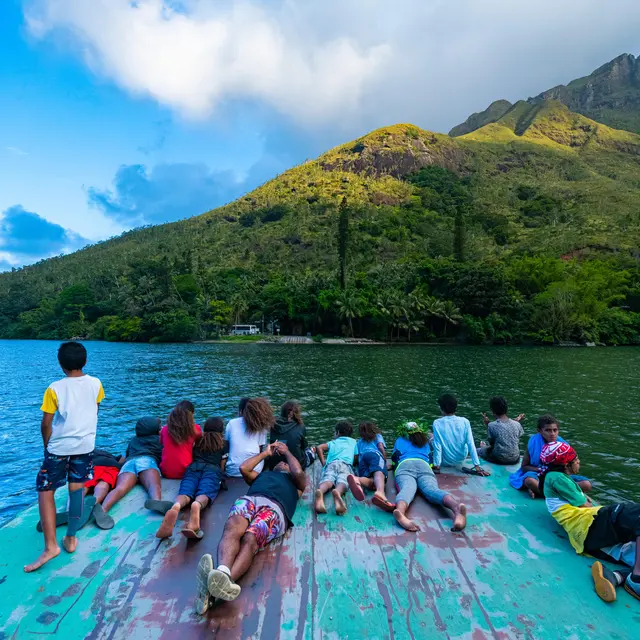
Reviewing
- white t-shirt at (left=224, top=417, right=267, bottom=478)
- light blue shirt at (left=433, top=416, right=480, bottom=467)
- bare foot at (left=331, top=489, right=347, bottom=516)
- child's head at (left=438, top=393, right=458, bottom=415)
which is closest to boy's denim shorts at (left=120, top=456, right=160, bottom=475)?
white t-shirt at (left=224, top=417, right=267, bottom=478)

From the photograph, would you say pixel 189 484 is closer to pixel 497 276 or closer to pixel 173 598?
pixel 173 598

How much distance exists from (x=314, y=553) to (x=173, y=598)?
1478 millimetres

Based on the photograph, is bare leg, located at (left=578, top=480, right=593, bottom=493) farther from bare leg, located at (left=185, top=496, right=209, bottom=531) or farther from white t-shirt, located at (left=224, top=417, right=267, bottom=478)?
bare leg, located at (left=185, top=496, right=209, bottom=531)

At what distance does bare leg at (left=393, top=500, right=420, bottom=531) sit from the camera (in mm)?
5039

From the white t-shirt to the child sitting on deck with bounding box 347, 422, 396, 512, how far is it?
1.39 meters

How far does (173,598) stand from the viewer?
12.4 ft

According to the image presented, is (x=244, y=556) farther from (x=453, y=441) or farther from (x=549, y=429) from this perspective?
(x=549, y=429)

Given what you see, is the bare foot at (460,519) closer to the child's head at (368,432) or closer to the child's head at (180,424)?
the child's head at (368,432)

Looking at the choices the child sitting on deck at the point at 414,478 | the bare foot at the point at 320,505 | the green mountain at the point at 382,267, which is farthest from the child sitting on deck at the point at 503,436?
the green mountain at the point at 382,267

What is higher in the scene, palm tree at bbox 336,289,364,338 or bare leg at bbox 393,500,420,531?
palm tree at bbox 336,289,364,338

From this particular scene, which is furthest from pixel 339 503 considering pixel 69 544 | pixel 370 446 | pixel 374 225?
pixel 374 225

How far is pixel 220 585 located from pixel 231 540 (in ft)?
1.92

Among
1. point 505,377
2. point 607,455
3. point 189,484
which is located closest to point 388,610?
point 189,484

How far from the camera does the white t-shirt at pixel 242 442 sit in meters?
6.14
